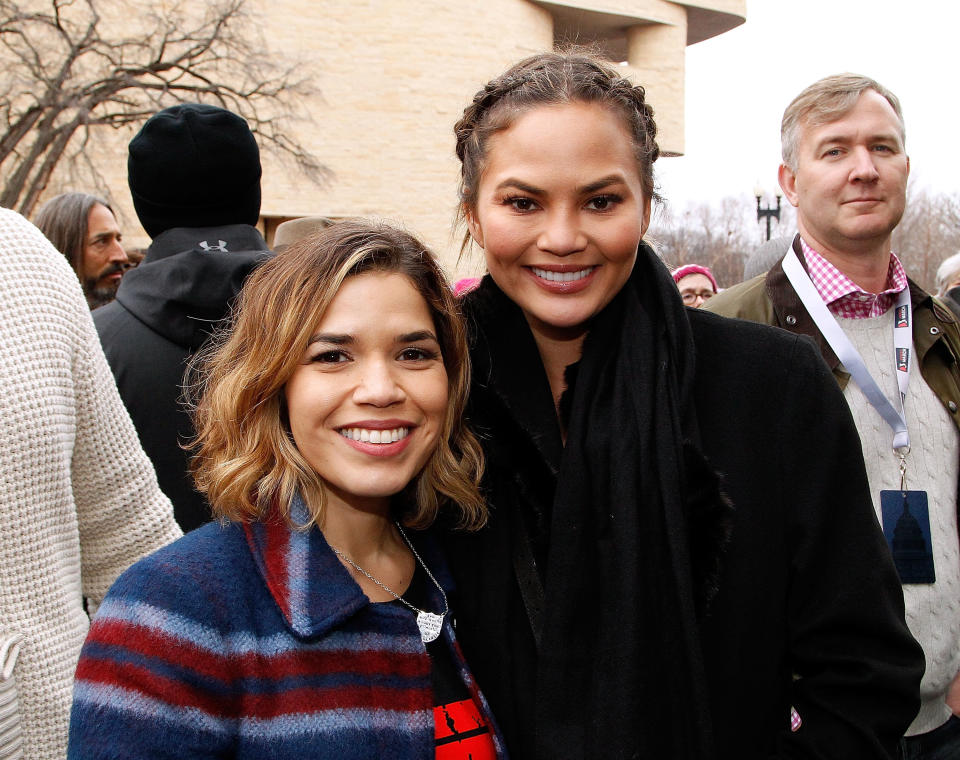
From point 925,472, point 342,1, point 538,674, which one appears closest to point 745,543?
point 538,674

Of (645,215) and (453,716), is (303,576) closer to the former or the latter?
(453,716)

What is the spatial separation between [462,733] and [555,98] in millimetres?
1376

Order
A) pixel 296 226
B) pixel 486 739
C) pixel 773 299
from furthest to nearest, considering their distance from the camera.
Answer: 1. pixel 296 226
2. pixel 773 299
3. pixel 486 739

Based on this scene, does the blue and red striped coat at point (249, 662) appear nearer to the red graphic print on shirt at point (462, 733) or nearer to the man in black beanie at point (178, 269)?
the red graphic print on shirt at point (462, 733)

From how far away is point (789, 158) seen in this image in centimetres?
361

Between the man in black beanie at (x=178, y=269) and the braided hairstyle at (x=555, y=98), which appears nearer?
the braided hairstyle at (x=555, y=98)

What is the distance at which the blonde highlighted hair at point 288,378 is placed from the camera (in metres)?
1.91

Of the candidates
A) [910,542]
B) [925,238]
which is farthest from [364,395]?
[925,238]

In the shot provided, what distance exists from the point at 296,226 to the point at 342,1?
22.6 m

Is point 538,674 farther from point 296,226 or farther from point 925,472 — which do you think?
point 296,226

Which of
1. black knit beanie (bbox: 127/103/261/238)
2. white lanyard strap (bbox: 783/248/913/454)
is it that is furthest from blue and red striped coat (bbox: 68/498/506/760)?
white lanyard strap (bbox: 783/248/913/454)

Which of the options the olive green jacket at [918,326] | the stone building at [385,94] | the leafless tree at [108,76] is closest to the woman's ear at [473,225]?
the olive green jacket at [918,326]

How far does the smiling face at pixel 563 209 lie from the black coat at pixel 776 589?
0.33m

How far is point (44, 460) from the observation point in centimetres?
191
